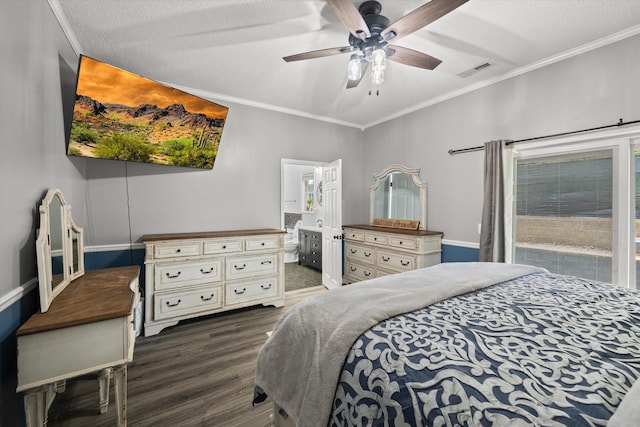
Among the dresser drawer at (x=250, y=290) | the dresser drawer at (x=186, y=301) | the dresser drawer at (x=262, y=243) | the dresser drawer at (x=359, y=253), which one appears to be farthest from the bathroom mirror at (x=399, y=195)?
the dresser drawer at (x=186, y=301)

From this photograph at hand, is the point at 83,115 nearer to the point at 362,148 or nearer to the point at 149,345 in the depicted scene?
the point at 149,345

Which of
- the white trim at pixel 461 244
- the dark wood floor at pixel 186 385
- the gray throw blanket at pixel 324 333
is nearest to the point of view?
the gray throw blanket at pixel 324 333

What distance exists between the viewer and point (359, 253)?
4.16 meters

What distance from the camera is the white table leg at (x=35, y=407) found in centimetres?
122

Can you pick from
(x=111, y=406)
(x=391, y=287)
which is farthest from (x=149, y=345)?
(x=391, y=287)

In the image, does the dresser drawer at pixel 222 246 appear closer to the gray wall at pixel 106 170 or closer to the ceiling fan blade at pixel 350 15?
the gray wall at pixel 106 170

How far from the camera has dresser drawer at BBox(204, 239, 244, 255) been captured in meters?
3.07

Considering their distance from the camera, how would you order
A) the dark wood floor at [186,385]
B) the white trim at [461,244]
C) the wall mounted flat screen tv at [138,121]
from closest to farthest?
the dark wood floor at [186,385] < the wall mounted flat screen tv at [138,121] < the white trim at [461,244]

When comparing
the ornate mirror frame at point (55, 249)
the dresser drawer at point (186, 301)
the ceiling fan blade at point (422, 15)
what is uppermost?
the ceiling fan blade at point (422, 15)

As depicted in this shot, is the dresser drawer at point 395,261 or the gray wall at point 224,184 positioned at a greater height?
the gray wall at point 224,184

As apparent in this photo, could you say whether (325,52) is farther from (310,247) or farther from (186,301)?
(310,247)

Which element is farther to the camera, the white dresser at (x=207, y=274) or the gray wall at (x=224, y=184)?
the gray wall at (x=224, y=184)

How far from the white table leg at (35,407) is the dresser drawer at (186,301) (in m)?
1.58

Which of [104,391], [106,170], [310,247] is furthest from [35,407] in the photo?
[310,247]
